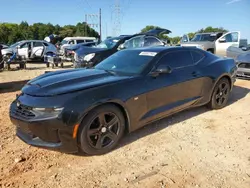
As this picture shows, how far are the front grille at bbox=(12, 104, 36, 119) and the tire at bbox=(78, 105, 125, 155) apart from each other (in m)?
0.66

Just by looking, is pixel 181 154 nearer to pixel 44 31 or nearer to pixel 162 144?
pixel 162 144

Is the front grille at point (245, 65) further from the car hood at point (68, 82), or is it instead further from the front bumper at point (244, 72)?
the car hood at point (68, 82)

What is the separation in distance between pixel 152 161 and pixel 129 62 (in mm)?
1817

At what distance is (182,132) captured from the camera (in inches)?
168

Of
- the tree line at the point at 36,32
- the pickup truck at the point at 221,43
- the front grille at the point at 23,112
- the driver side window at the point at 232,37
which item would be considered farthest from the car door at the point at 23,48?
the tree line at the point at 36,32

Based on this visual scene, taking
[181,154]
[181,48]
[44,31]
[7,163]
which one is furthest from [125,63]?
[44,31]

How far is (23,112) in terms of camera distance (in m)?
3.36

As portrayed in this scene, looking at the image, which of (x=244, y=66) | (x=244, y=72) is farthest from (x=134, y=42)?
(x=244, y=72)

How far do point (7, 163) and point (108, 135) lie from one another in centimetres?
137

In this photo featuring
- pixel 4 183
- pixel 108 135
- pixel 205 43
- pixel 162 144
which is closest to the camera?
pixel 4 183

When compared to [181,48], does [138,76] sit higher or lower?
lower

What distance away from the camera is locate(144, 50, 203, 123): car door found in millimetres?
4051

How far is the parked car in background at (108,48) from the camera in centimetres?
984

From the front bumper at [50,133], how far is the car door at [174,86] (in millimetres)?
1290
